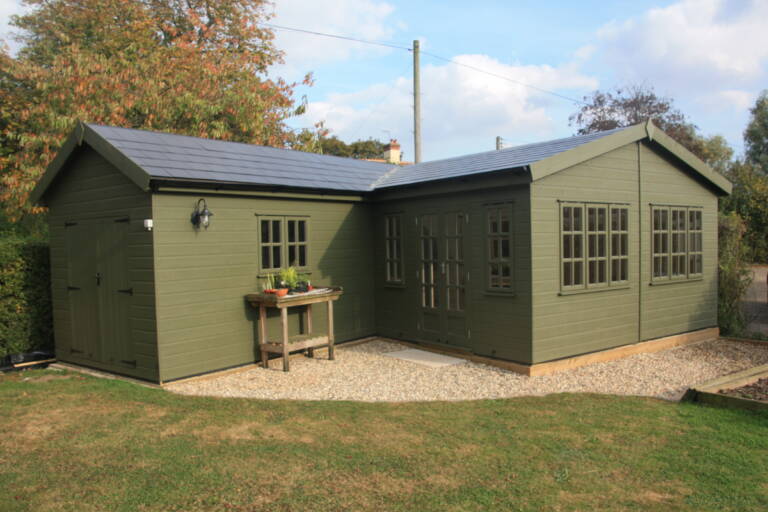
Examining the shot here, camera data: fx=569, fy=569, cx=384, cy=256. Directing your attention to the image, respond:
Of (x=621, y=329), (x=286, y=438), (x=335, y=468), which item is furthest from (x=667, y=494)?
(x=621, y=329)

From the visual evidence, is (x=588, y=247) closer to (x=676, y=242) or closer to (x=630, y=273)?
(x=630, y=273)

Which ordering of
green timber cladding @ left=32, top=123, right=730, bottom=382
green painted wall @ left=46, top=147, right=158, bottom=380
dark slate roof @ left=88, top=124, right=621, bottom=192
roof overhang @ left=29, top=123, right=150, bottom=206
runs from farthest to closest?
dark slate roof @ left=88, top=124, right=621, bottom=192 < green timber cladding @ left=32, top=123, right=730, bottom=382 < green painted wall @ left=46, top=147, right=158, bottom=380 < roof overhang @ left=29, top=123, right=150, bottom=206

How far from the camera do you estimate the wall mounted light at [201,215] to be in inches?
292

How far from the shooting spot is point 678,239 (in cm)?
966

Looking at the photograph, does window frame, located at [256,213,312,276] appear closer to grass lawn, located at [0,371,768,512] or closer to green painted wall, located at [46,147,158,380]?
green painted wall, located at [46,147,158,380]

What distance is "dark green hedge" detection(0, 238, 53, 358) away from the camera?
8.59 metres

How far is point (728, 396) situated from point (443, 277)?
4156 mm

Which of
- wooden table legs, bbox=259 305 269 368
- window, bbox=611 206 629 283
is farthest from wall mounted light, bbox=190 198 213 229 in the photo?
window, bbox=611 206 629 283

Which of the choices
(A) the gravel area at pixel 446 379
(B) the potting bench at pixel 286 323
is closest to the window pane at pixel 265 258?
(B) the potting bench at pixel 286 323

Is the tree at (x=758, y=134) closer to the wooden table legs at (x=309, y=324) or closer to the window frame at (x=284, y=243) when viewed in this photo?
the window frame at (x=284, y=243)

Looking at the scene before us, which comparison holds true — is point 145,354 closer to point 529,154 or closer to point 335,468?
point 335,468

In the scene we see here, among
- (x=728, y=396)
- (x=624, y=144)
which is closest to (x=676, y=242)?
(x=624, y=144)

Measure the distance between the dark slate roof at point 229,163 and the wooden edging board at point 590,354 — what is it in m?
3.06

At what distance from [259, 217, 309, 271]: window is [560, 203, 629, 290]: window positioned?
12.8 ft
